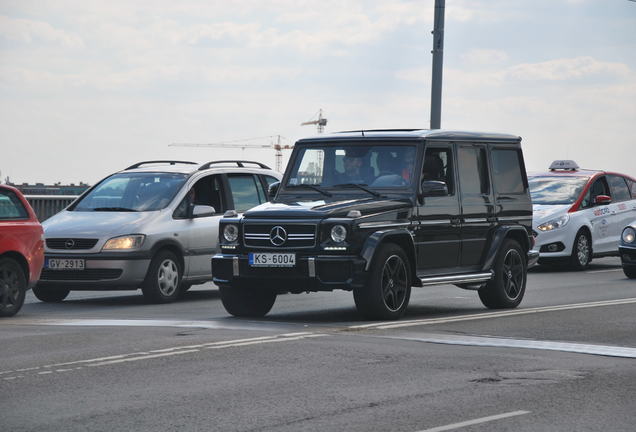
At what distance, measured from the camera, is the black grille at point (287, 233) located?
13.0 m

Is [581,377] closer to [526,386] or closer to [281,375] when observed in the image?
[526,386]

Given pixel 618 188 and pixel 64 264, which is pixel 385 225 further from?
pixel 618 188

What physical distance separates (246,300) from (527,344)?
3.81m

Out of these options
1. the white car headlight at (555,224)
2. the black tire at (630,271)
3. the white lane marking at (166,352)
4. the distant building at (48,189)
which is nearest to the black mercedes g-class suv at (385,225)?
the white lane marking at (166,352)

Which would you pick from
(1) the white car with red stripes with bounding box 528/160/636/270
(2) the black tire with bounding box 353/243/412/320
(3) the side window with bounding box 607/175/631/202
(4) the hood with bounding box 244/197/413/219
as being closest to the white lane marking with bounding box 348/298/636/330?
(2) the black tire with bounding box 353/243/412/320

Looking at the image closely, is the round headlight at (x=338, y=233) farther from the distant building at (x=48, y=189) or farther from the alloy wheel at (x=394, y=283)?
the distant building at (x=48, y=189)

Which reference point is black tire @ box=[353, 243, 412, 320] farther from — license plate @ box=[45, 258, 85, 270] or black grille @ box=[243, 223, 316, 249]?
license plate @ box=[45, 258, 85, 270]

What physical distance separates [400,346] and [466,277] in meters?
3.63

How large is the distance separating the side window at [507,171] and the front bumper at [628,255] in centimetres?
578

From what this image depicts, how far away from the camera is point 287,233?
13141 mm

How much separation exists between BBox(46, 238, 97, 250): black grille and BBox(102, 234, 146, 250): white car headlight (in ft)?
0.62

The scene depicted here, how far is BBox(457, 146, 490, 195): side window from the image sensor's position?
48.7 ft

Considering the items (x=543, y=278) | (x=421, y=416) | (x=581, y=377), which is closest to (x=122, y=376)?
(x=421, y=416)

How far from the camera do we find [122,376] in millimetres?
9258
